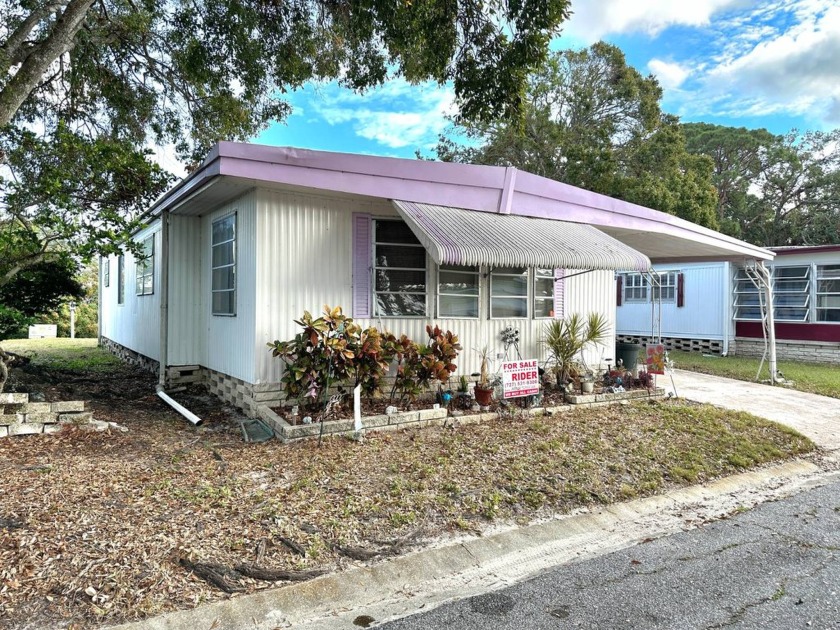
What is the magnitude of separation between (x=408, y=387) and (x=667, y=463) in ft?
9.45

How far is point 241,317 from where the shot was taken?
246 inches

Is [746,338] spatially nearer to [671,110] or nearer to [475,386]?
[671,110]

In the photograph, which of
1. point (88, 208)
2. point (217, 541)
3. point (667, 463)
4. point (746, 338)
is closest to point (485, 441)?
point (667, 463)

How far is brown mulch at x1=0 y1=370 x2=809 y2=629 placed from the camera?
2.77m

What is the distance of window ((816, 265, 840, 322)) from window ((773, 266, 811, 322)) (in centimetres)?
24

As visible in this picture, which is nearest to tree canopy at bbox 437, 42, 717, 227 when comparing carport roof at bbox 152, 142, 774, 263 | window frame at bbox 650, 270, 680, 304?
window frame at bbox 650, 270, 680, 304

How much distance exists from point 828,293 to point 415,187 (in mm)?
12557

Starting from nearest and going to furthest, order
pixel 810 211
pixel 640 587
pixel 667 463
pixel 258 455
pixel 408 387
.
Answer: pixel 640 587, pixel 258 455, pixel 667 463, pixel 408 387, pixel 810 211

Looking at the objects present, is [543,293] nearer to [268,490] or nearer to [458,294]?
[458,294]

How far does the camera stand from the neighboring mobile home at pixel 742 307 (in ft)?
43.3

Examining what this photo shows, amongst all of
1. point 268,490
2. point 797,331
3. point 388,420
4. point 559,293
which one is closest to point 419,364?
point 388,420

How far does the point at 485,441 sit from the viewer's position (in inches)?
214

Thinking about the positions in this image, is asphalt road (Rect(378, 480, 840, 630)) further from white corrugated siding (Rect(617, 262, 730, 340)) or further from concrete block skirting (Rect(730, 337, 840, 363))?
white corrugated siding (Rect(617, 262, 730, 340))

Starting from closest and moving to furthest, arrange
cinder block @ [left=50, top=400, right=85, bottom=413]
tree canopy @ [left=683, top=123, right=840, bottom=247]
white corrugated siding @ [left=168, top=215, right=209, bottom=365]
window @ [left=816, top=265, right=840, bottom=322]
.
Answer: cinder block @ [left=50, top=400, right=85, bottom=413], white corrugated siding @ [left=168, top=215, right=209, bottom=365], window @ [left=816, top=265, right=840, bottom=322], tree canopy @ [left=683, top=123, right=840, bottom=247]
